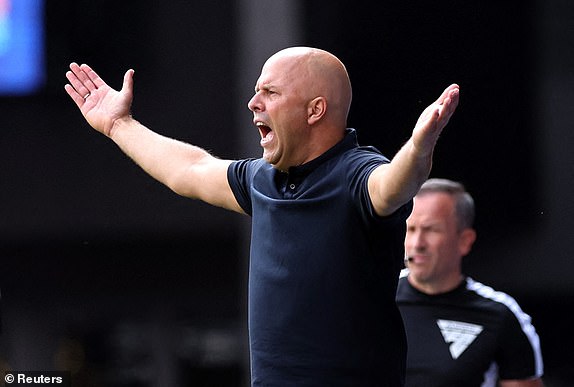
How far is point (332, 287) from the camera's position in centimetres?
298

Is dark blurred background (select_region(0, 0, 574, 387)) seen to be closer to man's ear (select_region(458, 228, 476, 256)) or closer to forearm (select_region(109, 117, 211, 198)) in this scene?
man's ear (select_region(458, 228, 476, 256))

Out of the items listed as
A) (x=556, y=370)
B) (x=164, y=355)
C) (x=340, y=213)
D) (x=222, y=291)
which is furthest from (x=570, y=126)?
(x=340, y=213)

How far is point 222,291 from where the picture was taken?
5734 mm

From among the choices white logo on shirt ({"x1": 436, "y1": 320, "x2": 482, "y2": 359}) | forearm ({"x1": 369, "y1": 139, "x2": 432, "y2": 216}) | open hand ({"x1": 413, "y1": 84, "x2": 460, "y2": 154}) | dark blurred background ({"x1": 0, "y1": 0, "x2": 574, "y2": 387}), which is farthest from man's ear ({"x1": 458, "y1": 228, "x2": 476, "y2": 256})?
open hand ({"x1": 413, "y1": 84, "x2": 460, "y2": 154})

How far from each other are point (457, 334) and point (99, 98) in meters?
1.53

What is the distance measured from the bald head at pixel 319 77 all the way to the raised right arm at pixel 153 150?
0.41 m

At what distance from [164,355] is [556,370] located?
1.76 meters

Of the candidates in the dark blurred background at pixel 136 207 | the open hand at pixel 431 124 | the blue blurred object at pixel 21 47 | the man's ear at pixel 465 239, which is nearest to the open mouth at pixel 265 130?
the open hand at pixel 431 124

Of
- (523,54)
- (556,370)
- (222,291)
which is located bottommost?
(556,370)

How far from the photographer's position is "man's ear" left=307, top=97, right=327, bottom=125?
10.2 ft

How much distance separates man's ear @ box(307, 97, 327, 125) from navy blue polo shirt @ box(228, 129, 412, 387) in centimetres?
13

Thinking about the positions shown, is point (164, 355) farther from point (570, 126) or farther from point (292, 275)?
point (292, 275)


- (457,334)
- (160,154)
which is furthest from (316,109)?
(457,334)

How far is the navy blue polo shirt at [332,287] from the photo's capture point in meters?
2.98
